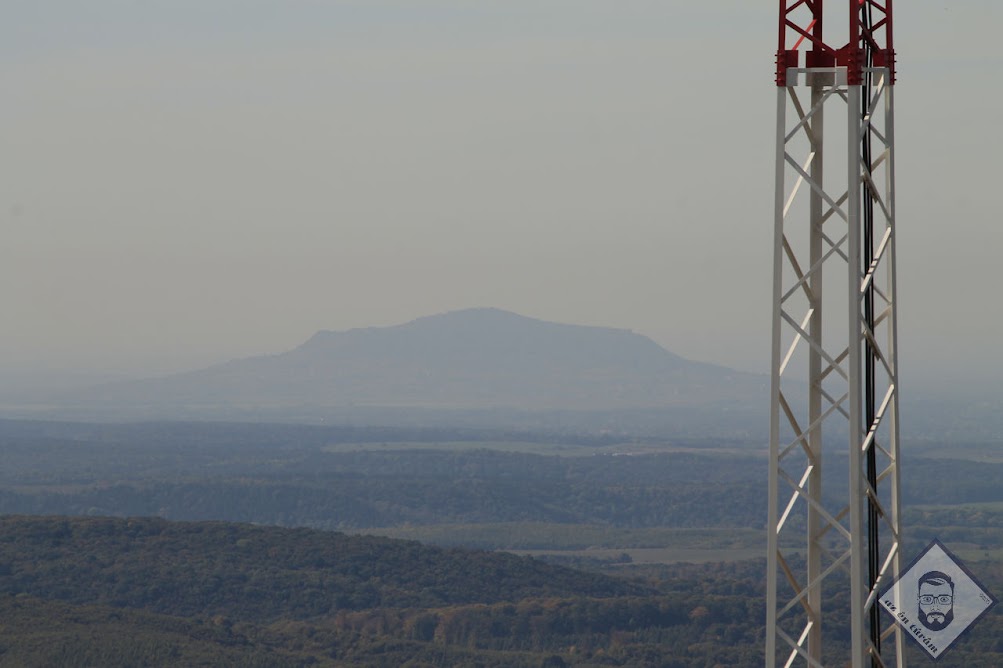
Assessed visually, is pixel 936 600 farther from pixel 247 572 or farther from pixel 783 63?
pixel 247 572

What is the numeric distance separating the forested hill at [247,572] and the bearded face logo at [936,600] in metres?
111

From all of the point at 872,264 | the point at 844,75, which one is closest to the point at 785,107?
the point at 844,75

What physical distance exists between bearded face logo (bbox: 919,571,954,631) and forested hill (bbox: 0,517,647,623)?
11053cm

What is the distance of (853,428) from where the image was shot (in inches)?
454

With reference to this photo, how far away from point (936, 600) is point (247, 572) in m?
123

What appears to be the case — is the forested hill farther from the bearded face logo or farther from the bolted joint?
the bolted joint

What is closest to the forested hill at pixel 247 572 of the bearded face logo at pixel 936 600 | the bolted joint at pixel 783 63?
the bearded face logo at pixel 936 600

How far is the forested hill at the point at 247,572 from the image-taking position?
412 feet

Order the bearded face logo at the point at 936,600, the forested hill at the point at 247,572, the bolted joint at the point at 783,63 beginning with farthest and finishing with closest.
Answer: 1. the forested hill at the point at 247,572
2. the bearded face logo at the point at 936,600
3. the bolted joint at the point at 783,63

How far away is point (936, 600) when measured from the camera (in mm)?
13516

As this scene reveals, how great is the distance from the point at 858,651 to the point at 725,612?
105865 mm

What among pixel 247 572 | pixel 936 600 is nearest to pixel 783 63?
pixel 936 600

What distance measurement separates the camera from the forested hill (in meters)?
126

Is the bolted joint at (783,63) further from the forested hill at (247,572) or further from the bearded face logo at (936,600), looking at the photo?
the forested hill at (247,572)
